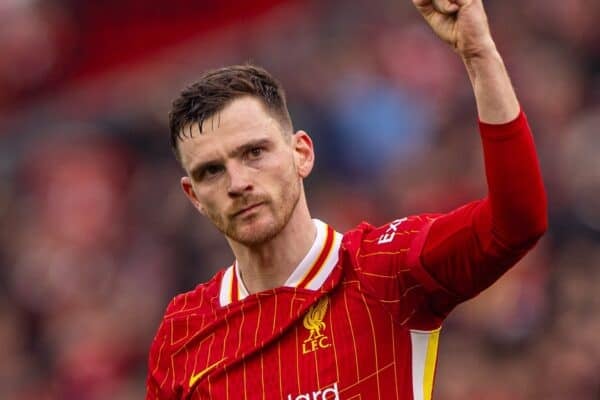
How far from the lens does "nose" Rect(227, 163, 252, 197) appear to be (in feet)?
12.1

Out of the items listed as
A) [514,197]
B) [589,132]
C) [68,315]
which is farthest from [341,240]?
[68,315]

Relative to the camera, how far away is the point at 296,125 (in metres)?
8.91

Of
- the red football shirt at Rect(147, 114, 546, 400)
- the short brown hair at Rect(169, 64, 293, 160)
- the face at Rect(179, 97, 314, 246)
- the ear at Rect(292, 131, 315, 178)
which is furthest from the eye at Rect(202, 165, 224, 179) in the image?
the red football shirt at Rect(147, 114, 546, 400)

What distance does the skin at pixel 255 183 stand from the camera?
3736 mm

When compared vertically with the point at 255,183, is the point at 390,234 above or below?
below

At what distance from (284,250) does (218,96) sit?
1.53ft

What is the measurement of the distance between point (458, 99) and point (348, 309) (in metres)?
4.77

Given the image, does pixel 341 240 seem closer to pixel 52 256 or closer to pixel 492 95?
pixel 492 95

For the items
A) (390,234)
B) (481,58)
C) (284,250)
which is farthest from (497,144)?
(284,250)

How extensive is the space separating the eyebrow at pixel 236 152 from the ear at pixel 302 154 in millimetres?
139

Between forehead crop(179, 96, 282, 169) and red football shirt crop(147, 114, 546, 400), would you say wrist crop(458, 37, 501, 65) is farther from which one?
forehead crop(179, 96, 282, 169)

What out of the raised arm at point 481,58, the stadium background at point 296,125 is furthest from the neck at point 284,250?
the stadium background at point 296,125

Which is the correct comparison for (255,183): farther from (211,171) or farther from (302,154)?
(302,154)

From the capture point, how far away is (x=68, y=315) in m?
9.45
